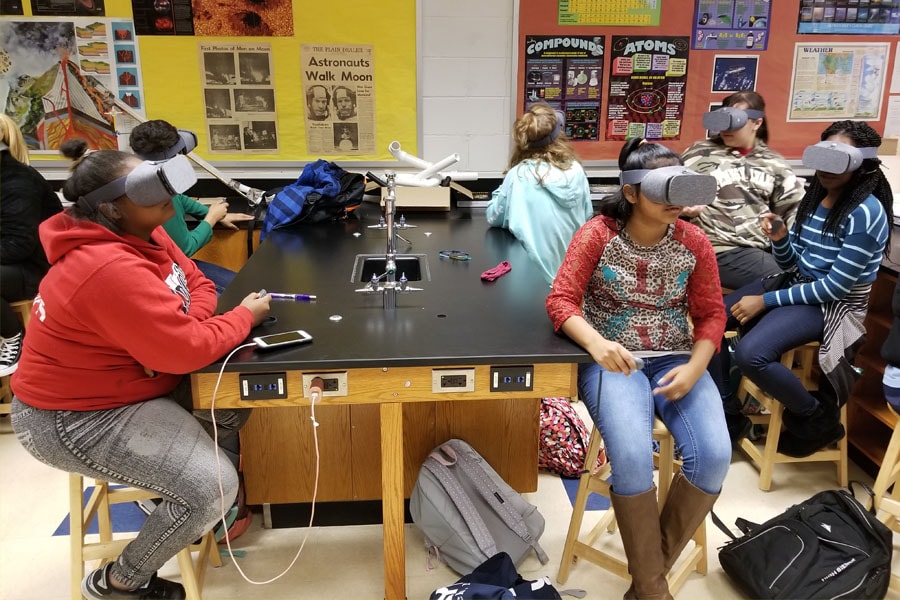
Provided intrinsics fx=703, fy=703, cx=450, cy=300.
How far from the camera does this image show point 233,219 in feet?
10.9

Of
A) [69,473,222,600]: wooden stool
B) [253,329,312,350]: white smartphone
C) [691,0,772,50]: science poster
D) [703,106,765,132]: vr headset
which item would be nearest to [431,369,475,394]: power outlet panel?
[253,329,312,350]: white smartphone

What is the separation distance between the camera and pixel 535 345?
1.73 m

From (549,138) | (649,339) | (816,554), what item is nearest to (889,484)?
(816,554)

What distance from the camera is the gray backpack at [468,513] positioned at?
205 cm

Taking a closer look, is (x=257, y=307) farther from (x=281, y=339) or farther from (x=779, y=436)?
(x=779, y=436)

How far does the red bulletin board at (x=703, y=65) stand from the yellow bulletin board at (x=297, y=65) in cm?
61

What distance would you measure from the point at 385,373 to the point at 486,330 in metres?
0.31

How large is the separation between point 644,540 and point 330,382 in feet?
2.86

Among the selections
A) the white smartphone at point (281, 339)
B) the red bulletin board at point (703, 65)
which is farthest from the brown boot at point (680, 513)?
the red bulletin board at point (703, 65)

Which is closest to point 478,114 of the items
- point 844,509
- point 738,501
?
point 738,501

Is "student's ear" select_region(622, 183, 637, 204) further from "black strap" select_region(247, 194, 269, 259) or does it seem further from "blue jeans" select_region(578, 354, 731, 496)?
"black strap" select_region(247, 194, 269, 259)

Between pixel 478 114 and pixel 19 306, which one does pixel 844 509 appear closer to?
pixel 478 114

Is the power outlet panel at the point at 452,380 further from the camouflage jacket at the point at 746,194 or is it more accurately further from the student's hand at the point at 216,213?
the student's hand at the point at 216,213

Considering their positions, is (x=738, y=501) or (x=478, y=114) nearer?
(x=738, y=501)
